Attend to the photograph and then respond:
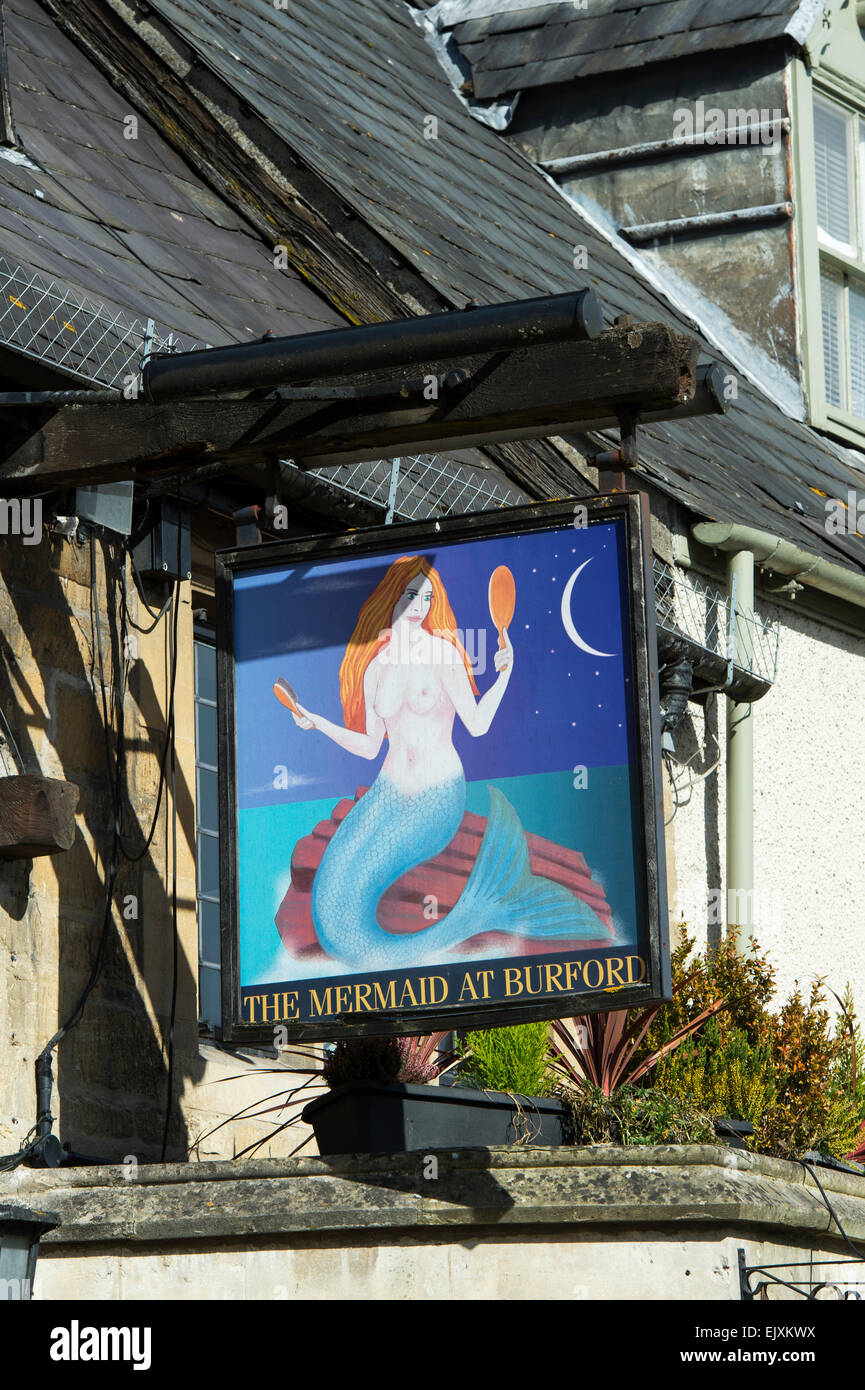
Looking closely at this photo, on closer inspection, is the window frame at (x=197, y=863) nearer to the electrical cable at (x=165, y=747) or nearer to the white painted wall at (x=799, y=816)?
the electrical cable at (x=165, y=747)

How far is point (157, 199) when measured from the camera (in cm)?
800

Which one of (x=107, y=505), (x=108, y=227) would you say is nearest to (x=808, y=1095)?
(x=107, y=505)

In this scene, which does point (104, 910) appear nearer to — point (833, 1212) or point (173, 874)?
point (173, 874)

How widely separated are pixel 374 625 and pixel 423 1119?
4.18 ft

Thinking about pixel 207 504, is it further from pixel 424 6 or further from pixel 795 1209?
pixel 424 6

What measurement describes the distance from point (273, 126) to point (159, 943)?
12.3 ft

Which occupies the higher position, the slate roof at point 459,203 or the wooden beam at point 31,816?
the slate roof at point 459,203

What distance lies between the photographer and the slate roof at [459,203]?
893 centimetres

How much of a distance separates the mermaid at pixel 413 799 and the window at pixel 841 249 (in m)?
6.06

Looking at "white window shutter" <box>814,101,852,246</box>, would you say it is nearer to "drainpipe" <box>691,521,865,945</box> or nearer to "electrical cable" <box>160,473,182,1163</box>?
"drainpipe" <box>691,521,865,945</box>

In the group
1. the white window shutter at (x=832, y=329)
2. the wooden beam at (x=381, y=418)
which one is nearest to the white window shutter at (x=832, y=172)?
the white window shutter at (x=832, y=329)

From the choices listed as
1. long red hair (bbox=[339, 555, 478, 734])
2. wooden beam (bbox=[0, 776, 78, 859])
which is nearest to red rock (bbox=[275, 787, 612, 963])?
long red hair (bbox=[339, 555, 478, 734])

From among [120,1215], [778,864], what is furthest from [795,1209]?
[778,864]

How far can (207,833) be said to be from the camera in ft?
23.4
